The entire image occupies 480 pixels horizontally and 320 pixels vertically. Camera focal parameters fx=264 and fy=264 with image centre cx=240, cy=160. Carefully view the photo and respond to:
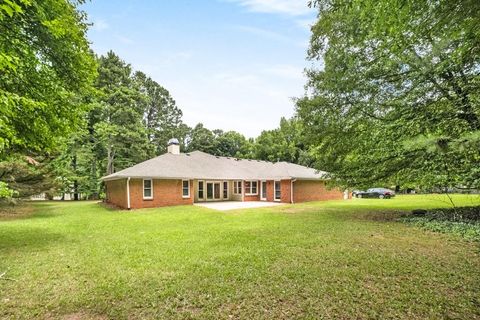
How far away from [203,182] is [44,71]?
16912mm

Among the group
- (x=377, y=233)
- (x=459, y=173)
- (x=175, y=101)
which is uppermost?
(x=175, y=101)

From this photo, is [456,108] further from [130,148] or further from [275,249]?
[130,148]

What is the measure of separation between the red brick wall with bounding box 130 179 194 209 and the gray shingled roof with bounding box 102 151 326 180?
65cm

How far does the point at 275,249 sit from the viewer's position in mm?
7180

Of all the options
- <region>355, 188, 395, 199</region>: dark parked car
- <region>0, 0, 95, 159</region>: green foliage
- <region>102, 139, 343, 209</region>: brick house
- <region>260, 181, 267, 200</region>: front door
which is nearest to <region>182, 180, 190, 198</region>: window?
<region>102, 139, 343, 209</region>: brick house

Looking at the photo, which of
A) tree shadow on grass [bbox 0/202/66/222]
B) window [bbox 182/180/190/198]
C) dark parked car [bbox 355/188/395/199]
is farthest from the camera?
dark parked car [bbox 355/188/395/199]

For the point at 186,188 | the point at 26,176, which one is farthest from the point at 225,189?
the point at 26,176

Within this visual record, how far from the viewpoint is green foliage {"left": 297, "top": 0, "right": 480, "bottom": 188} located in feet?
15.5

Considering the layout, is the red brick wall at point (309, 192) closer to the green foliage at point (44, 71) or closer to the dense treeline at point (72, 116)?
the dense treeline at point (72, 116)

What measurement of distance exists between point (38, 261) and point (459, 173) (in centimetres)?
1372

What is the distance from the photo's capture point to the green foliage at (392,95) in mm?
4728

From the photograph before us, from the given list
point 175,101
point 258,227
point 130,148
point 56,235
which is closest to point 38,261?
point 56,235

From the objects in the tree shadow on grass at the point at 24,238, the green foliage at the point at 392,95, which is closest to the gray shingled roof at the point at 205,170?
the tree shadow on grass at the point at 24,238

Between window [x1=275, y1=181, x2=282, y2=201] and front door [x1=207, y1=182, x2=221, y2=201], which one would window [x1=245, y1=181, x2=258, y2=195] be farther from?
front door [x1=207, y1=182, x2=221, y2=201]
